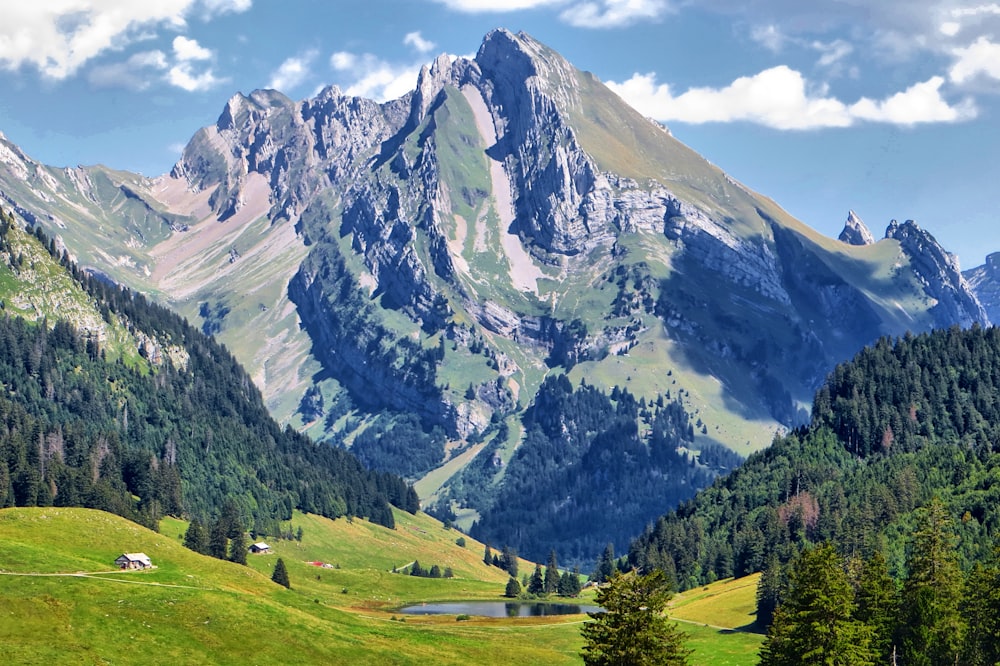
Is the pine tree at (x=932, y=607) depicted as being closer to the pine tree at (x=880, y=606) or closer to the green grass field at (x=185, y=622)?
the pine tree at (x=880, y=606)

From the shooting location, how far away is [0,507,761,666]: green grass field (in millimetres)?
116812

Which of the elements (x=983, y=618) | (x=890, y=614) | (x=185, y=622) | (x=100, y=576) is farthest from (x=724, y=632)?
(x=100, y=576)

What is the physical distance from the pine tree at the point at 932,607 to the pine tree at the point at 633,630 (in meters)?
38.1

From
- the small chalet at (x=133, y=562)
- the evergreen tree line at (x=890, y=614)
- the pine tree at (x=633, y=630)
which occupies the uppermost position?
the small chalet at (x=133, y=562)

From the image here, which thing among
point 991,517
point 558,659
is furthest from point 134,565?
point 991,517

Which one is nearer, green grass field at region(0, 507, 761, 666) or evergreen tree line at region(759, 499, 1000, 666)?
evergreen tree line at region(759, 499, 1000, 666)

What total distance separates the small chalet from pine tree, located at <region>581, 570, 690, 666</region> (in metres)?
93.1

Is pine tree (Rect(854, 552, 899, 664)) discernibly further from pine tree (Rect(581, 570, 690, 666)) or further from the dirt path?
the dirt path

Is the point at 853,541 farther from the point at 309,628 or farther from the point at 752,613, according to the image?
the point at 309,628

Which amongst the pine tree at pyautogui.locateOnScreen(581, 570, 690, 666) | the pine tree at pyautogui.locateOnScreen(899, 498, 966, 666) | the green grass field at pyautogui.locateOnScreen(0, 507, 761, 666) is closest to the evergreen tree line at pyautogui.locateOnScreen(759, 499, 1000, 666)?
the pine tree at pyautogui.locateOnScreen(899, 498, 966, 666)

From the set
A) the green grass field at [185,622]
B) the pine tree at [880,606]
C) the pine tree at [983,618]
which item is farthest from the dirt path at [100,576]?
the pine tree at [983,618]

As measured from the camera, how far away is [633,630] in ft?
282

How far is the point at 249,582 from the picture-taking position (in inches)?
6983

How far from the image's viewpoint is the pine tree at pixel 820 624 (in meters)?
92.4
